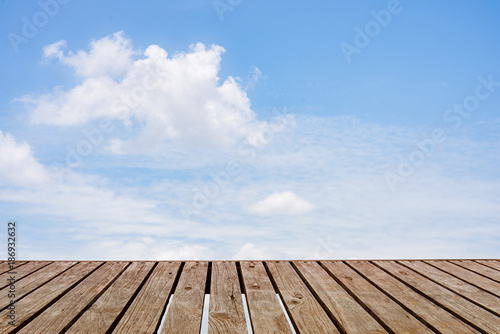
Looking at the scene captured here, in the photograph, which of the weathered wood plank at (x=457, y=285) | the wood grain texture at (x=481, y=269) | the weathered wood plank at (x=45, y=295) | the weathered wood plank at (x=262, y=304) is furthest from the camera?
the wood grain texture at (x=481, y=269)

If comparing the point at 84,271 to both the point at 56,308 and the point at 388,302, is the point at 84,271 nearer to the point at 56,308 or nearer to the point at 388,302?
the point at 56,308

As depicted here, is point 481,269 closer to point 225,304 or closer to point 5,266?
point 225,304

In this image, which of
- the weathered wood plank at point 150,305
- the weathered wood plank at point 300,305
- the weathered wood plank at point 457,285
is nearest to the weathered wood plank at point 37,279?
the weathered wood plank at point 150,305

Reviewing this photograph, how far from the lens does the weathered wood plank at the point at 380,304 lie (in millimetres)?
1662

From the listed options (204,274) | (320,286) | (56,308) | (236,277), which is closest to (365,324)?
(320,286)

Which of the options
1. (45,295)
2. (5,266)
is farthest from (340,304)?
(5,266)

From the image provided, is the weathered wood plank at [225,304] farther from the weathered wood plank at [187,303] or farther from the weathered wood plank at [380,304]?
the weathered wood plank at [380,304]

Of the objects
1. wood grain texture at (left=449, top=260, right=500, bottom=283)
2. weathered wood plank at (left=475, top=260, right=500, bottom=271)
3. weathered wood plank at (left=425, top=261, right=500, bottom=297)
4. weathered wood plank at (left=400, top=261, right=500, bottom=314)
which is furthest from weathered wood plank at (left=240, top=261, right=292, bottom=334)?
weathered wood plank at (left=475, top=260, right=500, bottom=271)

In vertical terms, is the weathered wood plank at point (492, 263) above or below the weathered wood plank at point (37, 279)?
above

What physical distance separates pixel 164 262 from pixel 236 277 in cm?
69

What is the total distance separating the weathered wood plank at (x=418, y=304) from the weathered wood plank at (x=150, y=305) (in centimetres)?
119

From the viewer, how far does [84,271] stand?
2695 millimetres

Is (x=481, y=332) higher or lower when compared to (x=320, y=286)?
lower

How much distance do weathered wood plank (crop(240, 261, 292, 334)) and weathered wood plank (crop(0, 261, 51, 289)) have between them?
1443mm
